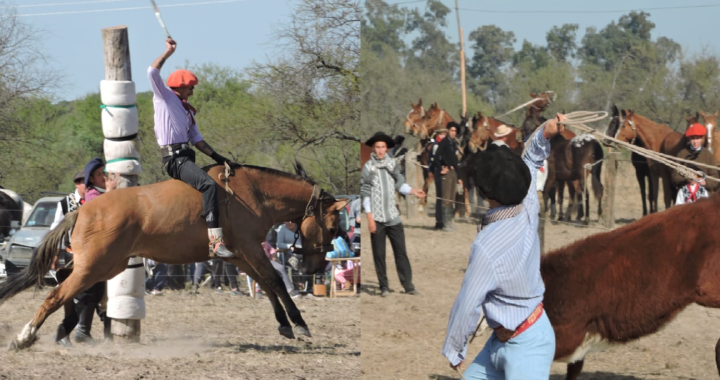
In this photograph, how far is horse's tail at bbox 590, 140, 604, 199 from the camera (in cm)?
1043

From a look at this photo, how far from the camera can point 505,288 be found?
2953 millimetres

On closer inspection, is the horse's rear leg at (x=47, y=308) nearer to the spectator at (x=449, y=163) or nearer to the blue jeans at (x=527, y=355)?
the blue jeans at (x=527, y=355)

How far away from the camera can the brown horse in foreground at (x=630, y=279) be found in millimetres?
4387

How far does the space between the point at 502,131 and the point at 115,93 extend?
16.5 ft

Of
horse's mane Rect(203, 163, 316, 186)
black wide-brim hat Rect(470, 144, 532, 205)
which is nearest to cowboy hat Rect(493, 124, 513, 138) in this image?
horse's mane Rect(203, 163, 316, 186)

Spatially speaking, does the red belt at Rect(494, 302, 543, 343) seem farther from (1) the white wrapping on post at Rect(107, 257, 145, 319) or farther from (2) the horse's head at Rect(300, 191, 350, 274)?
(1) the white wrapping on post at Rect(107, 257, 145, 319)

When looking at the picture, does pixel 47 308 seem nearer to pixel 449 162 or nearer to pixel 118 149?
pixel 118 149

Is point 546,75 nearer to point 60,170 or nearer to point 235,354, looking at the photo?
point 235,354

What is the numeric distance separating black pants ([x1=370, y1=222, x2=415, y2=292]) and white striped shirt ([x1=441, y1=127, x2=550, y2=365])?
5288 millimetres

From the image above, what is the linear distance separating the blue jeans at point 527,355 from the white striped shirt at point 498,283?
76 mm

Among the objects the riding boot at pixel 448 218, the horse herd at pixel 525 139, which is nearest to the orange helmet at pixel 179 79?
the horse herd at pixel 525 139

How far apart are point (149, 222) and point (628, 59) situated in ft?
27.1

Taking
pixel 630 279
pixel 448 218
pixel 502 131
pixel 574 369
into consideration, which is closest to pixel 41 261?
pixel 574 369

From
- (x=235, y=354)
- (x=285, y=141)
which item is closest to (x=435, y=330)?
(x=235, y=354)
